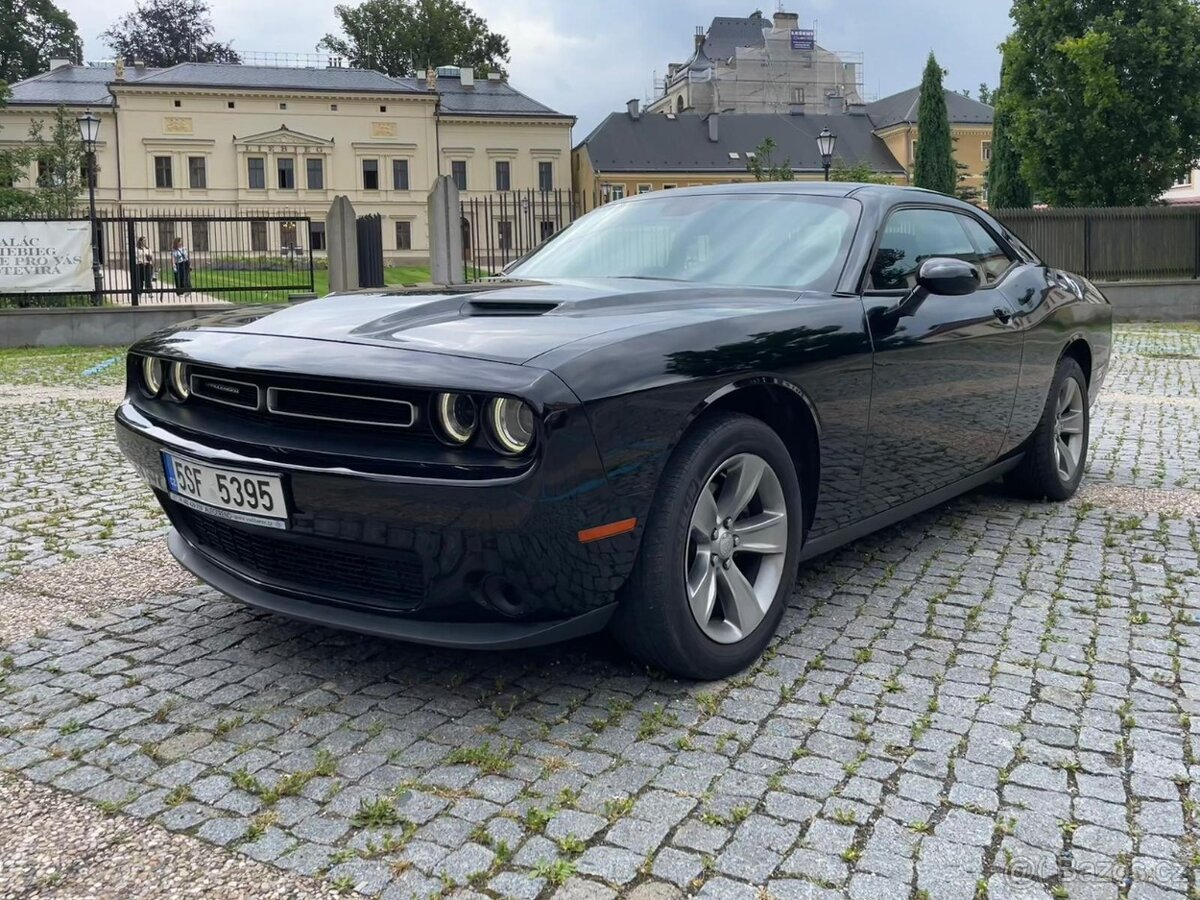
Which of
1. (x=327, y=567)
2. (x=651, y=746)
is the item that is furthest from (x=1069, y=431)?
(x=327, y=567)

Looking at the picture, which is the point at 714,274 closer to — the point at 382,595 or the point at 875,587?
the point at 875,587

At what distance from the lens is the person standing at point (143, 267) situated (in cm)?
1908

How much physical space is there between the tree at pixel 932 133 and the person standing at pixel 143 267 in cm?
3987

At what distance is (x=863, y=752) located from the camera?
3027mm

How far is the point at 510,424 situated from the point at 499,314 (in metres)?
0.70

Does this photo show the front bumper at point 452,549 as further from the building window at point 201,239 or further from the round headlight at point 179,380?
the building window at point 201,239

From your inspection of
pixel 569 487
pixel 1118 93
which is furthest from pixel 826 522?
pixel 1118 93

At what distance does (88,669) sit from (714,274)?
244cm

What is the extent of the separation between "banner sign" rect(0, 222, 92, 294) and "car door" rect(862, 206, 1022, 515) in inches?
659

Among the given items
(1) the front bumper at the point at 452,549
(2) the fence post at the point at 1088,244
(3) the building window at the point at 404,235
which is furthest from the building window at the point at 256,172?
(1) the front bumper at the point at 452,549

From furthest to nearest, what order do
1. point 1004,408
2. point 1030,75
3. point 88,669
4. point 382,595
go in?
point 1030,75
point 1004,408
point 88,669
point 382,595

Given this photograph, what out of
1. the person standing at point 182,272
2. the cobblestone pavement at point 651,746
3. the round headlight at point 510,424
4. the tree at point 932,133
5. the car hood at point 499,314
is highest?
the tree at point 932,133

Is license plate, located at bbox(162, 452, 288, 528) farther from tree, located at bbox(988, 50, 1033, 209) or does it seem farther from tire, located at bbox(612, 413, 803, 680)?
tree, located at bbox(988, 50, 1033, 209)

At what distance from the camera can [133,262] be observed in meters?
19.1
